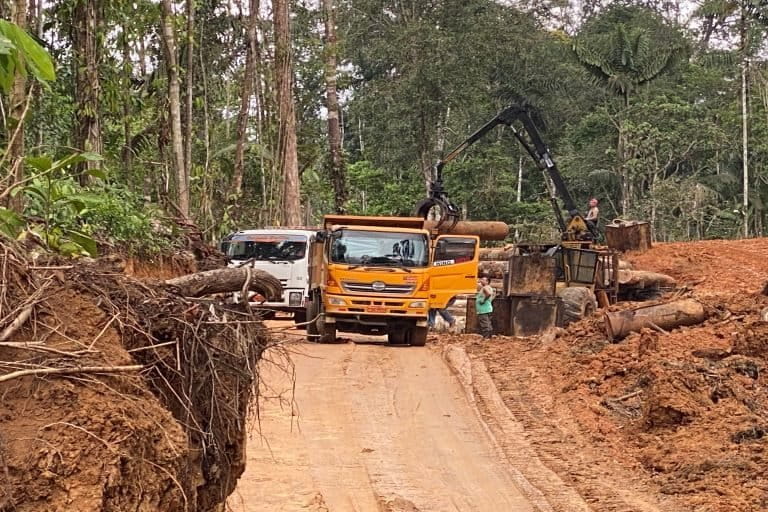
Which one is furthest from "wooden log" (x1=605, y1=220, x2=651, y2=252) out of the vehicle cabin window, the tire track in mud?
the tire track in mud

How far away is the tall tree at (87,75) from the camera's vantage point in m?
16.3

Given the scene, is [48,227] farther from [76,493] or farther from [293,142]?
[293,142]

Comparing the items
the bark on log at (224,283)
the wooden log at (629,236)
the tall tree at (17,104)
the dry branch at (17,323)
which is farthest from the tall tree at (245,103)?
the dry branch at (17,323)

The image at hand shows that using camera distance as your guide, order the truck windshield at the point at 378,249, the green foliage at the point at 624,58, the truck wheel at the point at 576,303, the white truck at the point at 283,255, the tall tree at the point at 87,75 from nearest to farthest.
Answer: the tall tree at the point at 87,75
the truck windshield at the point at 378,249
the truck wheel at the point at 576,303
the white truck at the point at 283,255
the green foliage at the point at 624,58

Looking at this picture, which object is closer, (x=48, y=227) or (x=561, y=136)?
(x=48, y=227)

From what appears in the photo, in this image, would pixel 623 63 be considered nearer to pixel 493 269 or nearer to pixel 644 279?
pixel 493 269

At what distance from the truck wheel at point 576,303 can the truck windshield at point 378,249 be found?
11.6 ft

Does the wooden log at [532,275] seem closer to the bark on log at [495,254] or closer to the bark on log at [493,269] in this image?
the bark on log at [493,269]

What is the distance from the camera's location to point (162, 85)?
24.4 metres

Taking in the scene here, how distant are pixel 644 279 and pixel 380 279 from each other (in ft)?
30.0

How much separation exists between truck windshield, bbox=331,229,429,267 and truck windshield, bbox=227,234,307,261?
11.5ft

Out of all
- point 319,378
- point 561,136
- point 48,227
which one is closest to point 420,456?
point 319,378

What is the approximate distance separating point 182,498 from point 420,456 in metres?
6.48

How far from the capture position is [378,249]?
Answer: 62.7 feet
